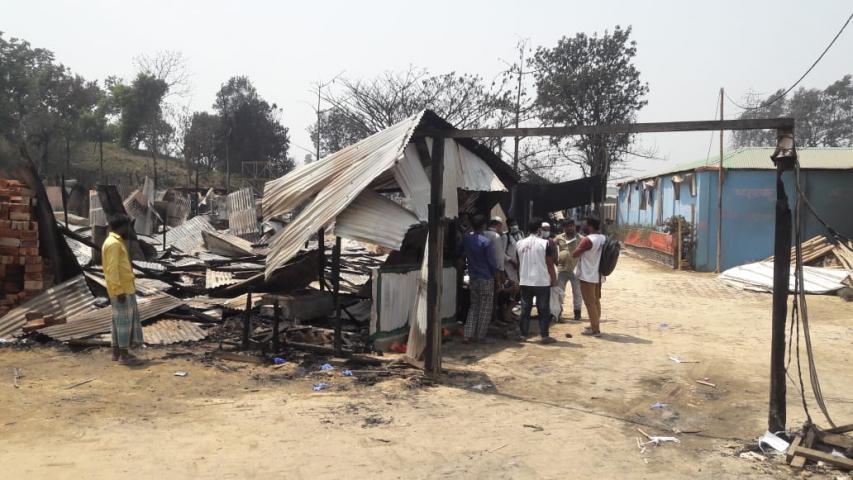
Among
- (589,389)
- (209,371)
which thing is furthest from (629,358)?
(209,371)

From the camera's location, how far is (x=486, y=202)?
37.2 ft

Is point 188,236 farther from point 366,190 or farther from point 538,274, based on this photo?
point 538,274

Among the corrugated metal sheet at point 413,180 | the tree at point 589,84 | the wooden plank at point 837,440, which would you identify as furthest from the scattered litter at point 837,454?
the tree at point 589,84

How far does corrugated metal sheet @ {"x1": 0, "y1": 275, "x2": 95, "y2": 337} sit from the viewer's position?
8469 millimetres

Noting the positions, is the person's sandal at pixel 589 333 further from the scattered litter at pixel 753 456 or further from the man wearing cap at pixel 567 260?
the scattered litter at pixel 753 456

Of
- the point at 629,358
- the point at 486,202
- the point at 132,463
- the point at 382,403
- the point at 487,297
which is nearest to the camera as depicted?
the point at 132,463

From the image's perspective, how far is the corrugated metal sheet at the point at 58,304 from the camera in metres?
8.47

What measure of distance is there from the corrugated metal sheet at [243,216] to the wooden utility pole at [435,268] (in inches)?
576

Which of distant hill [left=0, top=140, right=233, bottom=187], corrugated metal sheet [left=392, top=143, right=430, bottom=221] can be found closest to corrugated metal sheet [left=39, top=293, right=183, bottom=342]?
corrugated metal sheet [left=392, top=143, right=430, bottom=221]

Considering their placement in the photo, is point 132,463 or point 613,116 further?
point 613,116

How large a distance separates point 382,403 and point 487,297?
3.32 m

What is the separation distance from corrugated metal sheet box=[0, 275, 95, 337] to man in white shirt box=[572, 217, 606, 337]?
7.21 m

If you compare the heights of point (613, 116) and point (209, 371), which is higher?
point (613, 116)

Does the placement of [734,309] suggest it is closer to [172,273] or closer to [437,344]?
[437,344]
